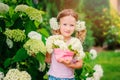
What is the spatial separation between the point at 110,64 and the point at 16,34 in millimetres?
6630

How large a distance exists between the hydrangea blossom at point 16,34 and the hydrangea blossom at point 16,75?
0.99 feet

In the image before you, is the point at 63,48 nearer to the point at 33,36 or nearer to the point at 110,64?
the point at 33,36

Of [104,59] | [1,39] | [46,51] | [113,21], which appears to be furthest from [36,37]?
[113,21]

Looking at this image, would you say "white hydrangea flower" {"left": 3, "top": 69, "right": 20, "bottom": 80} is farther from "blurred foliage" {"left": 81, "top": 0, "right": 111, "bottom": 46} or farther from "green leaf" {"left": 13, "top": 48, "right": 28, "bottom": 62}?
"blurred foliage" {"left": 81, "top": 0, "right": 111, "bottom": 46}

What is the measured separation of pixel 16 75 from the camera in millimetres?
4320

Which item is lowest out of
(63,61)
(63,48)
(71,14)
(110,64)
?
(63,61)

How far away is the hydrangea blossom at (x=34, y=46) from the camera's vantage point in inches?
167

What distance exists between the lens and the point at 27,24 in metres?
4.70

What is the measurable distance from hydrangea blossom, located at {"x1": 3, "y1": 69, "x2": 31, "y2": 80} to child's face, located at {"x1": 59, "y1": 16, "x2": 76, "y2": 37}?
0.49 metres

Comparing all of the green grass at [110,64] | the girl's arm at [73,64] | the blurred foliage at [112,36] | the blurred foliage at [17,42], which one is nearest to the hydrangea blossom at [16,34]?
the blurred foliage at [17,42]

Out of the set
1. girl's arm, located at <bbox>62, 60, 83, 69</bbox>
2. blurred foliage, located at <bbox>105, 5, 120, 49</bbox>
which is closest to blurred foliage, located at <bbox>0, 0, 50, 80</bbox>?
girl's arm, located at <bbox>62, 60, 83, 69</bbox>

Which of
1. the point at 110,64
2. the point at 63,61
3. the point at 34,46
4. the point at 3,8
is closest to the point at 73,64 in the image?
the point at 63,61

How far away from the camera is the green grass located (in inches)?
379

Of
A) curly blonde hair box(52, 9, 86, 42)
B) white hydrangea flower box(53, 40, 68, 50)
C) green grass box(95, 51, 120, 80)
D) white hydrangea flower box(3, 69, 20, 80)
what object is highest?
green grass box(95, 51, 120, 80)
